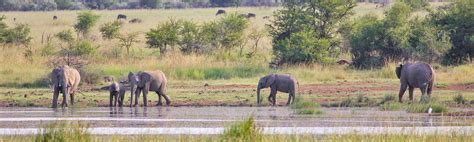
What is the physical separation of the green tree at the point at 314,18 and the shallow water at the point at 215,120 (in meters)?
17.5

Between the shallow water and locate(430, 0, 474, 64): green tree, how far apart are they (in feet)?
52.6

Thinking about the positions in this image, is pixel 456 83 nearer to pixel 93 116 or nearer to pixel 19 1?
pixel 93 116

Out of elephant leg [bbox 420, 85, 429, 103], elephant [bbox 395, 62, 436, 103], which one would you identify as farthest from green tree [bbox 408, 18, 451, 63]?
elephant leg [bbox 420, 85, 429, 103]

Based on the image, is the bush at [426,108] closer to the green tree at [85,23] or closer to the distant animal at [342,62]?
the distant animal at [342,62]

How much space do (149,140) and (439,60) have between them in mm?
26601

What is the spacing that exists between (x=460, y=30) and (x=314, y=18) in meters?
6.28

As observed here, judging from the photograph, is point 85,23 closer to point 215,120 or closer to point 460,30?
point 460,30

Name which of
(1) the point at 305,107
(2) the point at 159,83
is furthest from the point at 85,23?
(1) the point at 305,107

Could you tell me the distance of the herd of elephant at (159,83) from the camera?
86.2ft

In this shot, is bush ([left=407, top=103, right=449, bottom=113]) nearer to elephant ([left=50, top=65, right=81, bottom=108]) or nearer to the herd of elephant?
the herd of elephant

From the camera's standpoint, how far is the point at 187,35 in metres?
45.4

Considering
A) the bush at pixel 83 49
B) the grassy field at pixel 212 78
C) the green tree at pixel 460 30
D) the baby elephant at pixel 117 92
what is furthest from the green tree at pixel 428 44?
the baby elephant at pixel 117 92

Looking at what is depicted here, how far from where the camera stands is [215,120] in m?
20.6

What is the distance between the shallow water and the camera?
17406mm
